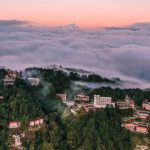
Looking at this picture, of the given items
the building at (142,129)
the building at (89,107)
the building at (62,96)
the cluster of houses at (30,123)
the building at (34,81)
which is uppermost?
the building at (34,81)

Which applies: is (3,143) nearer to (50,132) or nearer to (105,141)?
(50,132)

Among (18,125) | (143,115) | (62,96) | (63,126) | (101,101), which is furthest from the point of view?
(62,96)

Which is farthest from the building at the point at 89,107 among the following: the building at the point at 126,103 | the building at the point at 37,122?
the building at the point at 37,122

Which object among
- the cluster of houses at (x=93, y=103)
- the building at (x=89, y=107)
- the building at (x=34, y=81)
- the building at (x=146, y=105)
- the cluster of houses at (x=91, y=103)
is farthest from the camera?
the building at (x=34, y=81)

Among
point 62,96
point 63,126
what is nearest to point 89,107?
point 62,96

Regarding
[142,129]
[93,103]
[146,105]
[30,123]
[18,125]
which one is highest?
[93,103]

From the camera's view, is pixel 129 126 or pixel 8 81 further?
pixel 8 81

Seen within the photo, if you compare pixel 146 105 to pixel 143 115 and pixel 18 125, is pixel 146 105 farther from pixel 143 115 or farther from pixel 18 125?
pixel 18 125

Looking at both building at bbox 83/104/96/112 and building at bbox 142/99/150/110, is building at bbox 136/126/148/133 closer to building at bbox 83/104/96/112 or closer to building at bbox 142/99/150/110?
building at bbox 142/99/150/110

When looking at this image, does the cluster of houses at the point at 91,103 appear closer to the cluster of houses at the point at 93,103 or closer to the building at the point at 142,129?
the cluster of houses at the point at 93,103

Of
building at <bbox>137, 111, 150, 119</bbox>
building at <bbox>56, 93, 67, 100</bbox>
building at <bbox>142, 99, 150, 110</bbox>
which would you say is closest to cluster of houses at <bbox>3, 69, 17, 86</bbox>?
building at <bbox>56, 93, 67, 100</bbox>

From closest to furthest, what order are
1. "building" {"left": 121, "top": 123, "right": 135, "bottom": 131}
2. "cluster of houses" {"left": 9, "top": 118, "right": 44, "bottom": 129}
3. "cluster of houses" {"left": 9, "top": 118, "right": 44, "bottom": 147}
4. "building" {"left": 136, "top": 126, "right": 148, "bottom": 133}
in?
1. "cluster of houses" {"left": 9, "top": 118, "right": 44, "bottom": 147}
2. "cluster of houses" {"left": 9, "top": 118, "right": 44, "bottom": 129}
3. "building" {"left": 136, "top": 126, "right": 148, "bottom": 133}
4. "building" {"left": 121, "top": 123, "right": 135, "bottom": 131}
